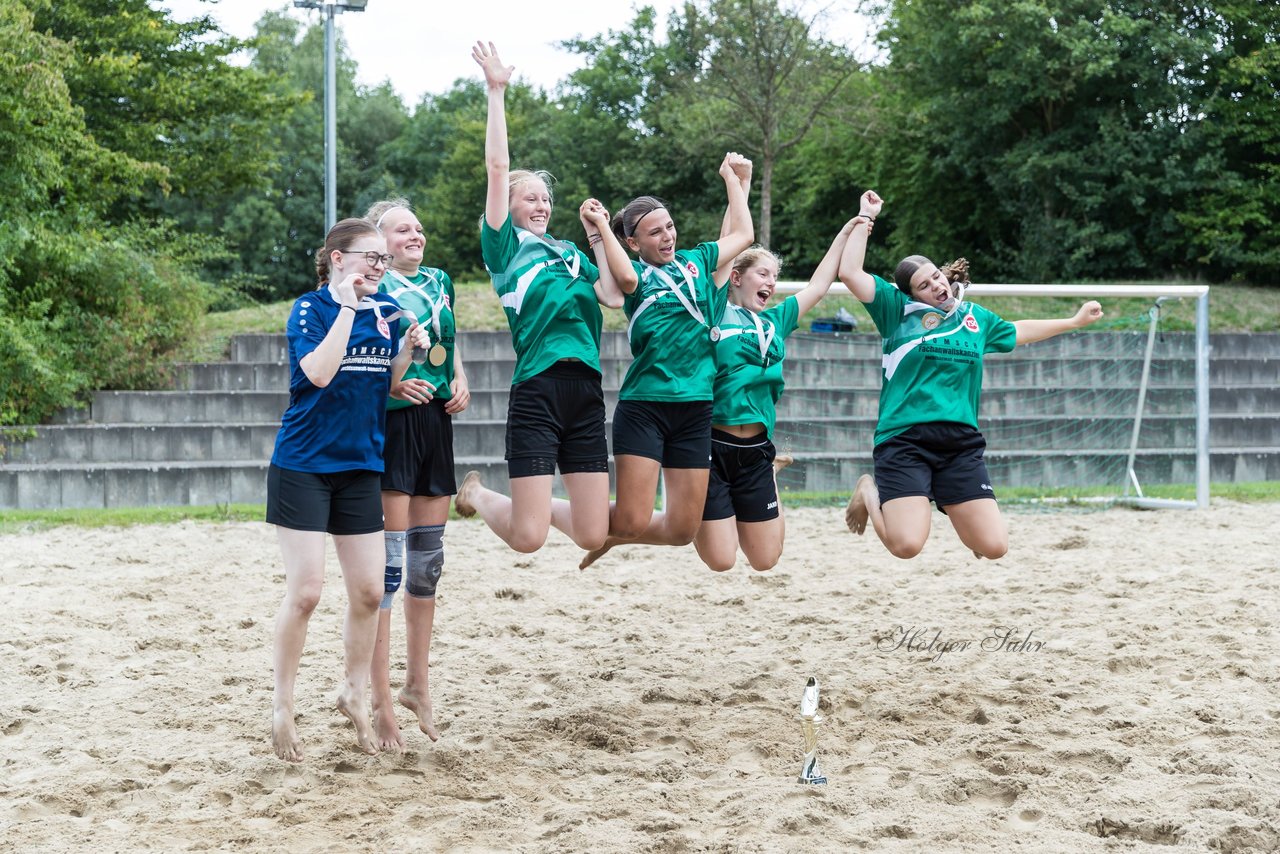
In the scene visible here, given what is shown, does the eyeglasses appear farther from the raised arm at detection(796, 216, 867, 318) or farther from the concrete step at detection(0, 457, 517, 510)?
the concrete step at detection(0, 457, 517, 510)

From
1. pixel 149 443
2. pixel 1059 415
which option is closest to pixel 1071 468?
pixel 1059 415

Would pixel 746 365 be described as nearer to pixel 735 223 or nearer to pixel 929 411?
pixel 735 223

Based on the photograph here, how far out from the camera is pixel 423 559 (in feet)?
14.6

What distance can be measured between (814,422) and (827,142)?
13.2m

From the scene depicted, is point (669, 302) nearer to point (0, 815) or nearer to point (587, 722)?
point (587, 722)

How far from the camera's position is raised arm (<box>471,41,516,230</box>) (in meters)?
4.28

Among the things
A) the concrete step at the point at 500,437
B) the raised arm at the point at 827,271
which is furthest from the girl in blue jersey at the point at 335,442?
the concrete step at the point at 500,437

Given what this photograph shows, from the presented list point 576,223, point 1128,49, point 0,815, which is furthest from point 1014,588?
point 576,223

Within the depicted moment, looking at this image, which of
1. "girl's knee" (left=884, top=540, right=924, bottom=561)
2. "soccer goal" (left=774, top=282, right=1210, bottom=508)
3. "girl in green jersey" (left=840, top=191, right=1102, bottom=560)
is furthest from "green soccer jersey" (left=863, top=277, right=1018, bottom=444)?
"soccer goal" (left=774, top=282, right=1210, bottom=508)

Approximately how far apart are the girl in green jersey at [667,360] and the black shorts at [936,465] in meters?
0.98

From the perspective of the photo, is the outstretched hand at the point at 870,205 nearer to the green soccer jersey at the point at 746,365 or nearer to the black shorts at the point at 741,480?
the green soccer jersey at the point at 746,365

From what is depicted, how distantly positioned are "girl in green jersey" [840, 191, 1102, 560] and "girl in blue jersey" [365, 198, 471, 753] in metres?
1.91

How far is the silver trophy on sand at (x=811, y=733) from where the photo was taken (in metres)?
3.82

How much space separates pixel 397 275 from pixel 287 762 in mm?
1799
